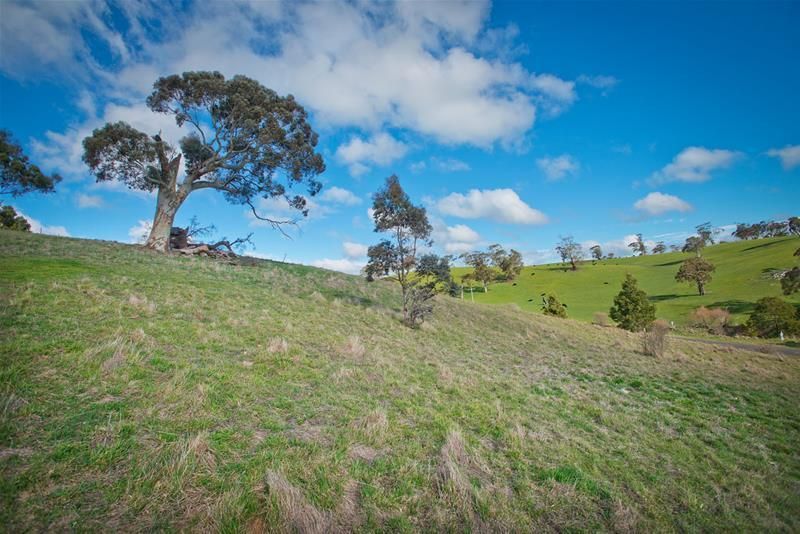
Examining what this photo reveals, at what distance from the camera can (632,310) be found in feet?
143

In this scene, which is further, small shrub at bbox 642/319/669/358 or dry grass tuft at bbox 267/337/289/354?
small shrub at bbox 642/319/669/358

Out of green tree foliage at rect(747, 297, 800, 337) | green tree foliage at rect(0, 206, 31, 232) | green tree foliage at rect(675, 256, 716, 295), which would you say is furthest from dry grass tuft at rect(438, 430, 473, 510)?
green tree foliage at rect(675, 256, 716, 295)

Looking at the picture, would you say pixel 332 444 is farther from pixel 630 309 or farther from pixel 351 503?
pixel 630 309

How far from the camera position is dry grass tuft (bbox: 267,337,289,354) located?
9.62 m

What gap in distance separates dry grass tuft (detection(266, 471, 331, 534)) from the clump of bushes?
58161mm

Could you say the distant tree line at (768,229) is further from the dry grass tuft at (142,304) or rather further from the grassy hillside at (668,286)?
the dry grass tuft at (142,304)

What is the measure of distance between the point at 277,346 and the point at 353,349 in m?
2.93

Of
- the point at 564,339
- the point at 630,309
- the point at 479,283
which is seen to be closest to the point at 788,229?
the point at 479,283

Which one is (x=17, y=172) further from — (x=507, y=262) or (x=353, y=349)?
(x=507, y=262)

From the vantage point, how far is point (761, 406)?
11.5 meters

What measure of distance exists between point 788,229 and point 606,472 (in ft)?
579

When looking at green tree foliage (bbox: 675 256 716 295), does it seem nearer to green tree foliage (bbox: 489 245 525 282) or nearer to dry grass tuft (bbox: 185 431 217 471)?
green tree foliage (bbox: 489 245 525 282)

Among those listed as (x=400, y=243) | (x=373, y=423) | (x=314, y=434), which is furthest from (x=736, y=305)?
(x=314, y=434)

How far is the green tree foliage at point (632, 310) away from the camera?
140 ft
